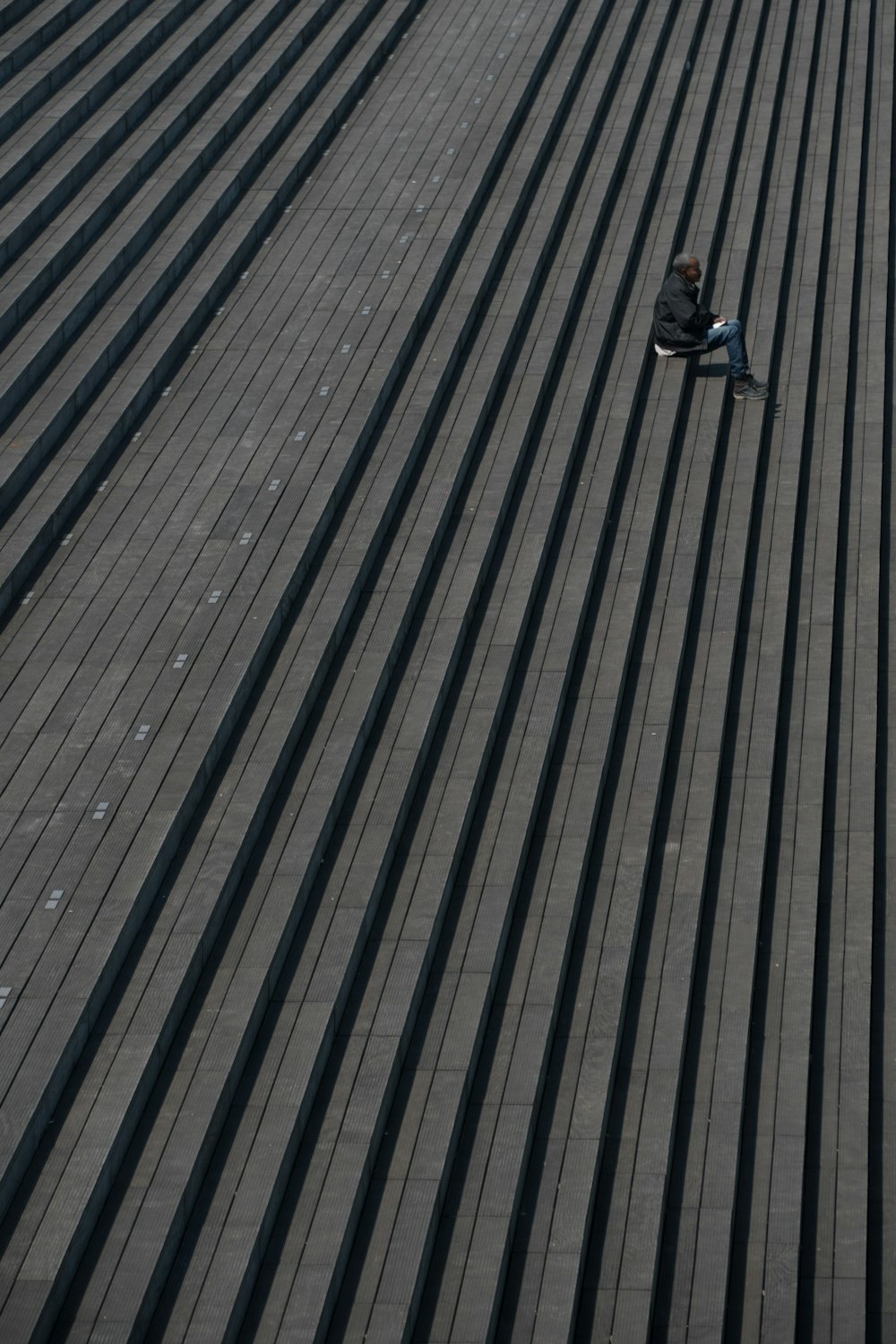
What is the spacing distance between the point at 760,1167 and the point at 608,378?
272 inches

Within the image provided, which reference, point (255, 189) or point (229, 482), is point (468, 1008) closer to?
point (229, 482)

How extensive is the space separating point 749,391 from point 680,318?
32.0 inches

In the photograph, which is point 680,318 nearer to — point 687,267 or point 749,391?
point 687,267

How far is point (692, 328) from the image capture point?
13.9 metres

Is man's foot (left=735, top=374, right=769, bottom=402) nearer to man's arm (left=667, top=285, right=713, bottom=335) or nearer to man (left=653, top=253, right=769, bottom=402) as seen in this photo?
man (left=653, top=253, right=769, bottom=402)

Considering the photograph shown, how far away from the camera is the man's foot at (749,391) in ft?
46.0

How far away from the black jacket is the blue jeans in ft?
0.28

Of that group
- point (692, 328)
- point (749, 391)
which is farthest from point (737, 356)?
point (692, 328)

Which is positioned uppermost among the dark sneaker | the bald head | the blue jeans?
the bald head

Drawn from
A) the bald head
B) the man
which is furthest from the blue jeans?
the bald head

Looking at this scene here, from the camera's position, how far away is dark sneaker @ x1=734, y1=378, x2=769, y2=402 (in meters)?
14.0

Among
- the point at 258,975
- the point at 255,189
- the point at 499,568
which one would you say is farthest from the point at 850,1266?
the point at 255,189

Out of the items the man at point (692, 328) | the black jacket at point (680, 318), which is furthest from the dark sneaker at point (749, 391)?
the black jacket at point (680, 318)

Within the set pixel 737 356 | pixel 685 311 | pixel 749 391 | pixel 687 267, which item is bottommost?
pixel 749 391
